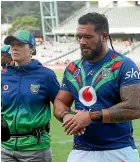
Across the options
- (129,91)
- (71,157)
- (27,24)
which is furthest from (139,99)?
(27,24)

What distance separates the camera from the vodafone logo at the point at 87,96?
3.72 m

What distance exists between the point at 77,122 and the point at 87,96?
0.98 ft

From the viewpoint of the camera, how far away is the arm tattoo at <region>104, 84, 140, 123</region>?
11.7ft

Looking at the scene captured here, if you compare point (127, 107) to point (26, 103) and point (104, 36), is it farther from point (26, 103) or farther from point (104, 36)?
point (26, 103)

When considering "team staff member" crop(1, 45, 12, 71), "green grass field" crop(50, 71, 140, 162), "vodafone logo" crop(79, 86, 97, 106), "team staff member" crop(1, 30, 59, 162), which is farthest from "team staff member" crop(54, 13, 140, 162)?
"green grass field" crop(50, 71, 140, 162)

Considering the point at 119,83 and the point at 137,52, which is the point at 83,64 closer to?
the point at 119,83

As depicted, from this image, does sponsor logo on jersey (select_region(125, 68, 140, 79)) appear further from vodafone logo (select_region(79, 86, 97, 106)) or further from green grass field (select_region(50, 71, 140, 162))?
green grass field (select_region(50, 71, 140, 162))

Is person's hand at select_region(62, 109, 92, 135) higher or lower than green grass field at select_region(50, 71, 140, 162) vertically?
higher

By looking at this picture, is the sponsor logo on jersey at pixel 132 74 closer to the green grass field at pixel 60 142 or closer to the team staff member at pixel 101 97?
the team staff member at pixel 101 97

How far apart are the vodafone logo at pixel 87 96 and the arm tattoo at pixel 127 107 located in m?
0.18

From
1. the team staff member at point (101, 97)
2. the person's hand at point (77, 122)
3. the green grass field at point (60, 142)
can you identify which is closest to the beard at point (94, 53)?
the team staff member at point (101, 97)

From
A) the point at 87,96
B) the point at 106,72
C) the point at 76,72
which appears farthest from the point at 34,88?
the point at 106,72

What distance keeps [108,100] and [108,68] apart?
232mm

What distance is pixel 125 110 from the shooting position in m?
3.57
